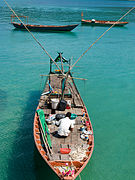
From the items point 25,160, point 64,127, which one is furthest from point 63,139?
point 25,160

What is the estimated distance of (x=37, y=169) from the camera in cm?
1274

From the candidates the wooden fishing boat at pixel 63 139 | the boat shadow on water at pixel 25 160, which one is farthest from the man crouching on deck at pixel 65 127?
the boat shadow on water at pixel 25 160

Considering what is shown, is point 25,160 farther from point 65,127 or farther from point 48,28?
point 48,28

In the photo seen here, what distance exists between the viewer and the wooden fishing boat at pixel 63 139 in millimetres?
10289

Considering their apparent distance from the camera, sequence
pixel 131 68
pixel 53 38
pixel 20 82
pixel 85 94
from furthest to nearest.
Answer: pixel 53 38 → pixel 131 68 → pixel 20 82 → pixel 85 94

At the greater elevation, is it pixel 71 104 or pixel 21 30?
pixel 21 30

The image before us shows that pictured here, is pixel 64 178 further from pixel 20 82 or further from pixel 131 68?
pixel 131 68

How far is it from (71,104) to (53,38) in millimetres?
34658

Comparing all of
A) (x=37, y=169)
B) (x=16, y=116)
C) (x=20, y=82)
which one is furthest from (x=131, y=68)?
(x=37, y=169)

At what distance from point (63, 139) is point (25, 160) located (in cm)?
346

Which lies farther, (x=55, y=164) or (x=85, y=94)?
(x=85, y=94)

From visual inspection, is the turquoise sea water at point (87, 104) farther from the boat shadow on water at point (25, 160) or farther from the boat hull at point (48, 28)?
the boat hull at point (48, 28)

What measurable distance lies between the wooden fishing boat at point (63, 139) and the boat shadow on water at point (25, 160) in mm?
1715

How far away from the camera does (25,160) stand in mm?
13492
